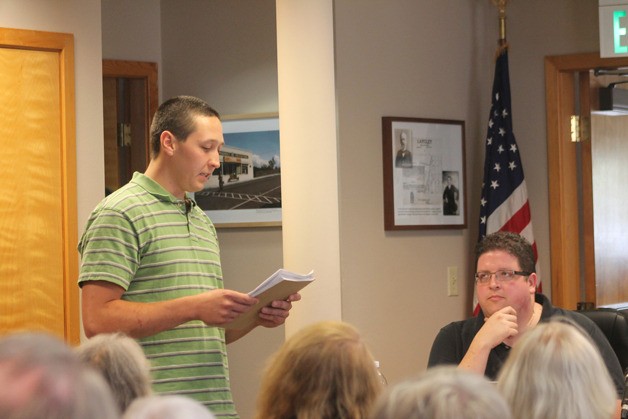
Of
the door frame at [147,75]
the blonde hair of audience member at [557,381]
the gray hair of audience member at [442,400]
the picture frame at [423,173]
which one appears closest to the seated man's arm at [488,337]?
the blonde hair of audience member at [557,381]

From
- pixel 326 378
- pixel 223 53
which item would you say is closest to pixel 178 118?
pixel 326 378

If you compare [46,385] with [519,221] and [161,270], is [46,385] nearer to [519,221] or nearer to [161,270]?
[161,270]

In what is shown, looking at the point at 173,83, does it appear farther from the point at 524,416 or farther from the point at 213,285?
the point at 524,416

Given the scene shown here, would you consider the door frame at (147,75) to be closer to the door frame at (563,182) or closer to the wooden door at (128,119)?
the wooden door at (128,119)

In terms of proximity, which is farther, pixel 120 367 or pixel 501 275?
pixel 501 275

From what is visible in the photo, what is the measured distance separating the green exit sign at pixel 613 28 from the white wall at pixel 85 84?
90.5 inches

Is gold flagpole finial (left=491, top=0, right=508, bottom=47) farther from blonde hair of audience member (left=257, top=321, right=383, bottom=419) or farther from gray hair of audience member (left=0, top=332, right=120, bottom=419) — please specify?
gray hair of audience member (left=0, top=332, right=120, bottom=419)

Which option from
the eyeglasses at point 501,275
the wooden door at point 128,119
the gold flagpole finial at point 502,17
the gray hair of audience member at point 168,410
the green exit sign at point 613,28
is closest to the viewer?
the gray hair of audience member at point 168,410

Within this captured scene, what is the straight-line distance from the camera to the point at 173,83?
5.94 meters

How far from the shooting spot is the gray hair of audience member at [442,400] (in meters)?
A: 1.29

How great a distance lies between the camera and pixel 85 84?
4.40 meters

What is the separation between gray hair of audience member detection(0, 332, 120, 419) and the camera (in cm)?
111

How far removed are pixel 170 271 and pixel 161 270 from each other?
24 millimetres

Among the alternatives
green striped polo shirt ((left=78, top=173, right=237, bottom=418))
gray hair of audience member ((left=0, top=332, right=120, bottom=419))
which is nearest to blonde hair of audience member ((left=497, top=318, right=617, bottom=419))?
gray hair of audience member ((left=0, top=332, right=120, bottom=419))
